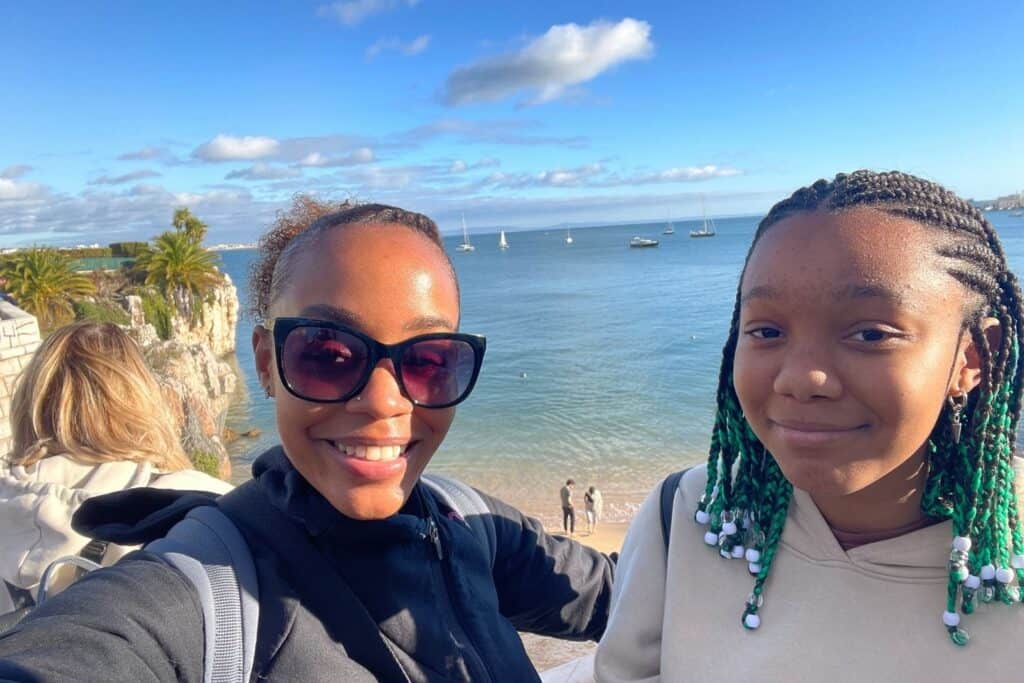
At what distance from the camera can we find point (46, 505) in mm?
2619

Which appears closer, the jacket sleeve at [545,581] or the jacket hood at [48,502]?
the jacket sleeve at [545,581]

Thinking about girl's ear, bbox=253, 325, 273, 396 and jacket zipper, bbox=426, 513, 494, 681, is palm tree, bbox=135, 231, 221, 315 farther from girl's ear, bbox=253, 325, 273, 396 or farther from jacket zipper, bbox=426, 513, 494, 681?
jacket zipper, bbox=426, 513, 494, 681

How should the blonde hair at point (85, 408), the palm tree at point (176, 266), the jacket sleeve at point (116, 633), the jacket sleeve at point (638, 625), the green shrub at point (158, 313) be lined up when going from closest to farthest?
1. the jacket sleeve at point (116, 633)
2. the jacket sleeve at point (638, 625)
3. the blonde hair at point (85, 408)
4. the green shrub at point (158, 313)
5. the palm tree at point (176, 266)

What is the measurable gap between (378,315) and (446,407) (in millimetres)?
334

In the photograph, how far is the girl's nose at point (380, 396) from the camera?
1648mm

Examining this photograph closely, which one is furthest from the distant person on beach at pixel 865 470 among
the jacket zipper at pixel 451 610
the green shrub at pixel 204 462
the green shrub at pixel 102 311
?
the green shrub at pixel 102 311

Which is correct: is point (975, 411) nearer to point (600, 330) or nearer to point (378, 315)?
point (378, 315)

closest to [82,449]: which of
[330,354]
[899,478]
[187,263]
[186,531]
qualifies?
[186,531]

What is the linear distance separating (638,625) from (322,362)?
3.49ft

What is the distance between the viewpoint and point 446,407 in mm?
1793

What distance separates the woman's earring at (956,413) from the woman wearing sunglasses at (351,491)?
1.17m

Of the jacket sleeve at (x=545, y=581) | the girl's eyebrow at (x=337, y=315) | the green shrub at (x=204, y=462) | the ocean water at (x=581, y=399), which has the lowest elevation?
the ocean water at (x=581, y=399)

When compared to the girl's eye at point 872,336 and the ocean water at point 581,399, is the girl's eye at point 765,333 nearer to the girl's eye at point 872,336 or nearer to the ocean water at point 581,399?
the girl's eye at point 872,336

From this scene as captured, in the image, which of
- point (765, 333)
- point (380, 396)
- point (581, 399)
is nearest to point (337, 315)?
point (380, 396)
